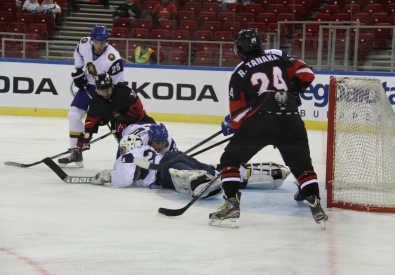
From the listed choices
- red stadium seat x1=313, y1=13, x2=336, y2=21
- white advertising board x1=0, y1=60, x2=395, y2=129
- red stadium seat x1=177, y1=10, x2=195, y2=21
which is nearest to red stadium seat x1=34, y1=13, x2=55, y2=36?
white advertising board x1=0, y1=60, x2=395, y2=129

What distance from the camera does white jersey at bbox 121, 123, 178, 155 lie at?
552 cm

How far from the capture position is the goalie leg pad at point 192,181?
15.5 feet

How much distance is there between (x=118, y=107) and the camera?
592 cm

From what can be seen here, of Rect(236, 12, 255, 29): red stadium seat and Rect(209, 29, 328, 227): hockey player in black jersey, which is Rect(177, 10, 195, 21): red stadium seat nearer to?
Rect(236, 12, 255, 29): red stadium seat

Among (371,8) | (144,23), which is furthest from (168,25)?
(371,8)

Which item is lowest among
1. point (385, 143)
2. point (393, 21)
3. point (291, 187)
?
point (291, 187)

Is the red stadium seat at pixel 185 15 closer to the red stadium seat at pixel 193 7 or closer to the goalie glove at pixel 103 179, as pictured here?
the red stadium seat at pixel 193 7

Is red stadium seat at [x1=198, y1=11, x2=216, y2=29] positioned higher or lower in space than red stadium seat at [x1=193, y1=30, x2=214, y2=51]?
higher

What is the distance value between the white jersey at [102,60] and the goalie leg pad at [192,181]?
1679 mm

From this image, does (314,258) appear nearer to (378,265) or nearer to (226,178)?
(378,265)

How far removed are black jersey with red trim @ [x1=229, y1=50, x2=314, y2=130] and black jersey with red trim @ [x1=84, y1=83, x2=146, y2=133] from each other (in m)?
1.90

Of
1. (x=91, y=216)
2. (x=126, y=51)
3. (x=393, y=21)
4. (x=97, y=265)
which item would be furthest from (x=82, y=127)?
(x=393, y=21)

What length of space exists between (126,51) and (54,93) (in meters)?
1.24

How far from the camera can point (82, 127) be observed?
21.7 feet
